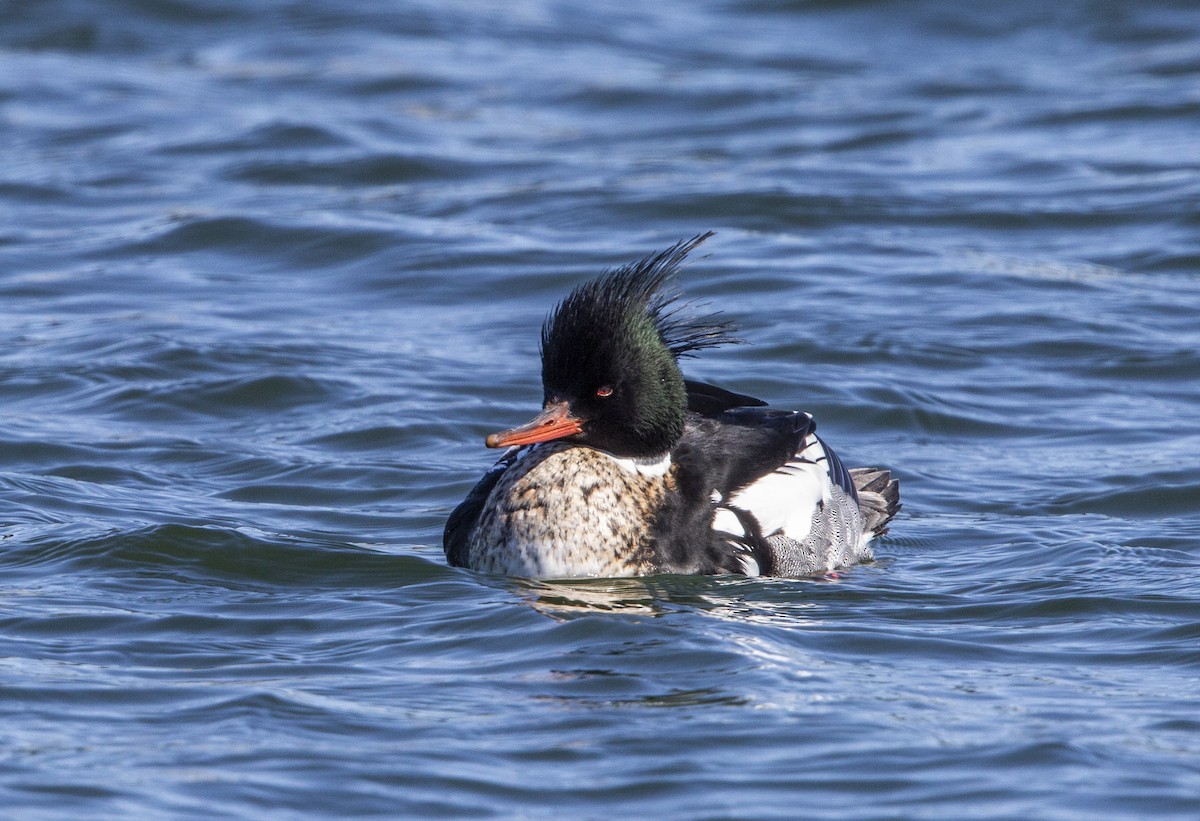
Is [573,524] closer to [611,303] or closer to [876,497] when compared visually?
[611,303]

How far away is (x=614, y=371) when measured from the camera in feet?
24.4

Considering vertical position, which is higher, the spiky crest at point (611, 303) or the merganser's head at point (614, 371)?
the spiky crest at point (611, 303)

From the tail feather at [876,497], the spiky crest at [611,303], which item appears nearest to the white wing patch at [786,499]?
the tail feather at [876,497]

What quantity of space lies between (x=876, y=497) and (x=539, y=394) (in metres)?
2.67

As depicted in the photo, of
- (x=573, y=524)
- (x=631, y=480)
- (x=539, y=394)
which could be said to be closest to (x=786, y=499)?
(x=631, y=480)

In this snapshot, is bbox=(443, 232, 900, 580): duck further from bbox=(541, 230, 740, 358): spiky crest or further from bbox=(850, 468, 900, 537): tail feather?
bbox=(850, 468, 900, 537): tail feather

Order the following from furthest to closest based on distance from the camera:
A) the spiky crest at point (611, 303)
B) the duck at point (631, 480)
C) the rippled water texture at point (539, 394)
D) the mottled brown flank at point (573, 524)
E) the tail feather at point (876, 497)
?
the tail feather at point (876, 497), the mottled brown flank at point (573, 524), the duck at point (631, 480), the spiky crest at point (611, 303), the rippled water texture at point (539, 394)

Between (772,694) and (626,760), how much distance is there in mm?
752

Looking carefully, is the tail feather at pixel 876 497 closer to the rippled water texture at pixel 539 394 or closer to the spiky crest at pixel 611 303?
the rippled water texture at pixel 539 394

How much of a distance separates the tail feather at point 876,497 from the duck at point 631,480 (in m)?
0.60

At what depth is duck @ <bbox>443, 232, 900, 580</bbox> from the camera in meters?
7.45

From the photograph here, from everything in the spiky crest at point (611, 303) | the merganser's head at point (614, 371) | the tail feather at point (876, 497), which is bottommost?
the tail feather at point (876, 497)

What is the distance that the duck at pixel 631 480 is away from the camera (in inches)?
293

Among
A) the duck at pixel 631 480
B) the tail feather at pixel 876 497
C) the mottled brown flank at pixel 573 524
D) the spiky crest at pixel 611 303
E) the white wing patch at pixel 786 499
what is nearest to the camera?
the spiky crest at pixel 611 303
